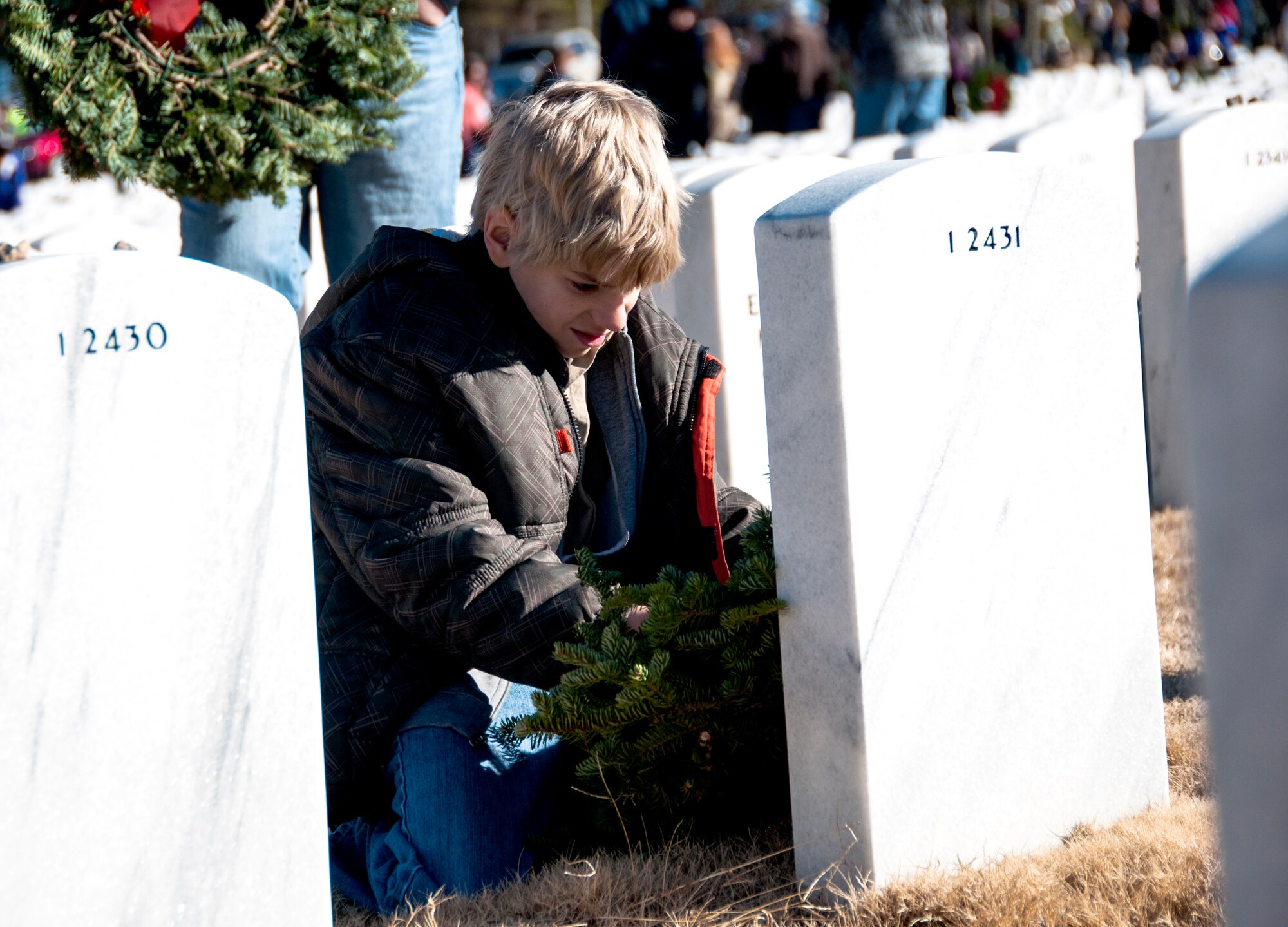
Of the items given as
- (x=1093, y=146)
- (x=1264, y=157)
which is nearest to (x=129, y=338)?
(x=1264, y=157)

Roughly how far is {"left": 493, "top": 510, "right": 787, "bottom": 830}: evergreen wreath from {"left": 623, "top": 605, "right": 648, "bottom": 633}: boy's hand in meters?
0.03

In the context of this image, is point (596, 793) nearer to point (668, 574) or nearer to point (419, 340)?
point (668, 574)

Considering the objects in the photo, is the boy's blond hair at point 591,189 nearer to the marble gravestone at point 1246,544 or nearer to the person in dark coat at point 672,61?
the marble gravestone at point 1246,544

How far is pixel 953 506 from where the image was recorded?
2016 millimetres

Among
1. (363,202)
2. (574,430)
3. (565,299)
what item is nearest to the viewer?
(565,299)

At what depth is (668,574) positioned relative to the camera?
2.19 metres

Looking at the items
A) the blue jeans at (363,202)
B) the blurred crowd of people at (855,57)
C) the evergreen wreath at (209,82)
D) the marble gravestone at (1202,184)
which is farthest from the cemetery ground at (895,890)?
the marble gravestone at (1202,184)

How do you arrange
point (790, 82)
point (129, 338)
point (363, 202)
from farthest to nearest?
point (790, 82) < point (363, 202) < point (129, 338)

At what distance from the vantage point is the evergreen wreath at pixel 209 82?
2.85m

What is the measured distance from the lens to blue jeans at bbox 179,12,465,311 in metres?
3.39

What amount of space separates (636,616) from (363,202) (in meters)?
1.75

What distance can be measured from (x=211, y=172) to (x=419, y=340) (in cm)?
96

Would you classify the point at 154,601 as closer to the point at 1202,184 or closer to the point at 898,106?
the point at 1202,184

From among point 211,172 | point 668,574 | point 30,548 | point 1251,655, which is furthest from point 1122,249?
point 211,172
